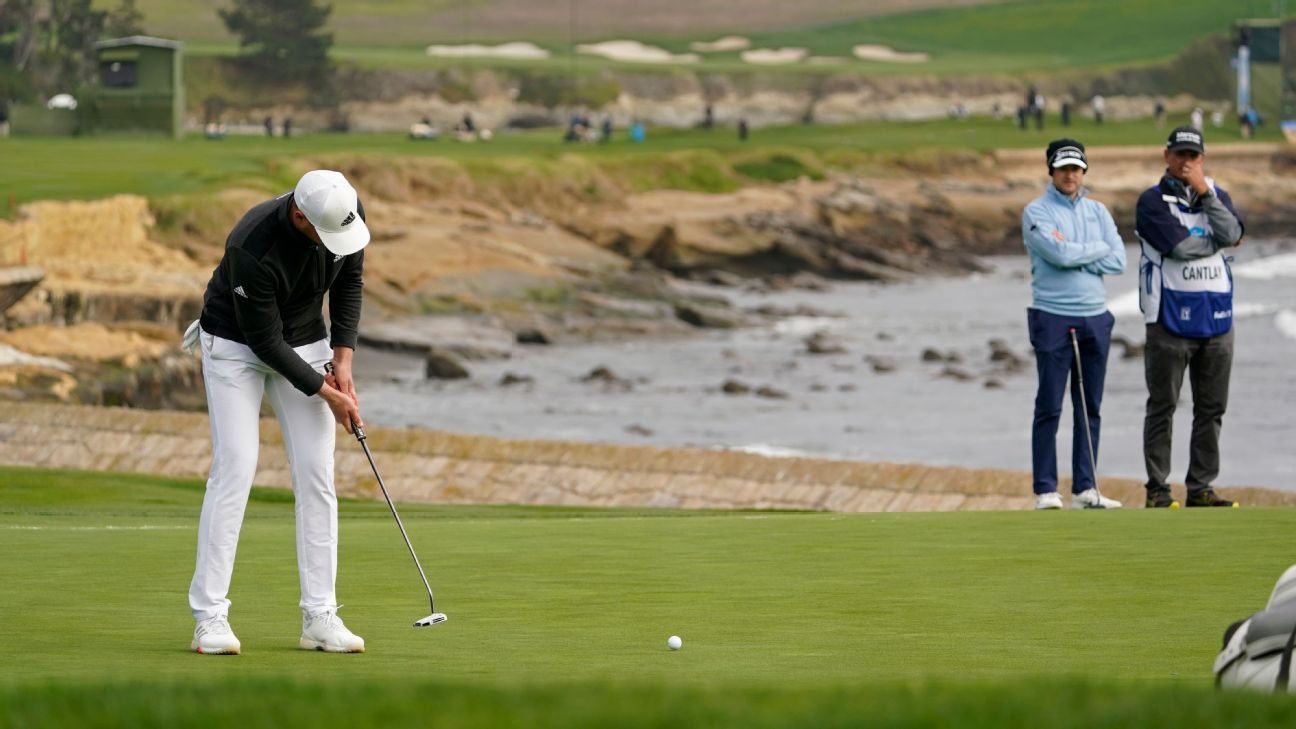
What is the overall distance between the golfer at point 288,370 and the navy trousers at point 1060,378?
5632 mm

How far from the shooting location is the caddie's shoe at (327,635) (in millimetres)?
6277

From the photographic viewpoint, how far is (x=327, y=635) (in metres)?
6.30

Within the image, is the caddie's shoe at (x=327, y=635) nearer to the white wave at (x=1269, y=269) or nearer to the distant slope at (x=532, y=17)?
the white wave at (x=1269, y=269)

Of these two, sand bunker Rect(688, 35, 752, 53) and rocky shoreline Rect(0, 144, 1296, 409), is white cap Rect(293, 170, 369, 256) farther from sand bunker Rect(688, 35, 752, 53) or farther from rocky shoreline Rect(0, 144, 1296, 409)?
sand bunker Rect(688, 35, 752, 53)

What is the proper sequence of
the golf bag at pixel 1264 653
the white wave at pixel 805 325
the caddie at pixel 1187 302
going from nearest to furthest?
the golf bag at pixel 1264 653 → the caddie at pixel 1187 302 → the white wave at pixel 805 325

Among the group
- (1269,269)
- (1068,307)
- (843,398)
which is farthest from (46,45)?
(1068,307)

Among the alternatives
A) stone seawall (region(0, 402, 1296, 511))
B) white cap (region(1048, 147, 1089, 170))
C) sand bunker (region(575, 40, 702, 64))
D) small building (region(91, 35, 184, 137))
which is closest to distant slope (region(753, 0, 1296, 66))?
sand bunker (region(575, 40, 702, 64))

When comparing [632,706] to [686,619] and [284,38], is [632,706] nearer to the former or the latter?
[686,619]

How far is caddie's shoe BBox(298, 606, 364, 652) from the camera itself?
20.6 feet

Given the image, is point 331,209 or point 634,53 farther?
point 634,53

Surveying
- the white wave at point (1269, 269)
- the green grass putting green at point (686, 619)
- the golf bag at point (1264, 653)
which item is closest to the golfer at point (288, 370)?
the green grass putting green at point (686, 619)

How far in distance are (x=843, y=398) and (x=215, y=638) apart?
3316cm

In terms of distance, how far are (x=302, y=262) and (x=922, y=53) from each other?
128 m

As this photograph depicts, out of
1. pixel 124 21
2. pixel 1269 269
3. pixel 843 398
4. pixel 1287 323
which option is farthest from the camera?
pixel 124 21
